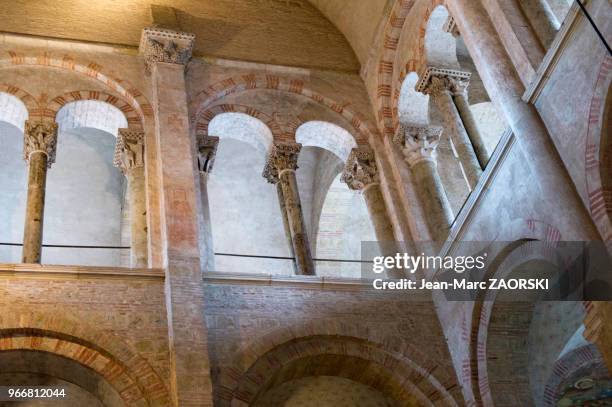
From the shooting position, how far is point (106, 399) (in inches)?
304

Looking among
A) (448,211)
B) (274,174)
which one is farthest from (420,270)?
→ (274,174)

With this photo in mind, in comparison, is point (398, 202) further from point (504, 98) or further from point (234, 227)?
point (234, 227)

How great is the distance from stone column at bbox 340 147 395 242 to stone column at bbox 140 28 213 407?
2430 mm

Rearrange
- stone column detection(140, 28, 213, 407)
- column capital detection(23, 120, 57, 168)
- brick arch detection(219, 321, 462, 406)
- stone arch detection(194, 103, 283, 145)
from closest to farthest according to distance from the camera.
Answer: stone column detection(140, 28, 213, 407) → brick arch detection(219, 321, 462, 406) → column capital detection(23, 120, 57, 168) → stone arch detection(194, 103, 283, 145)

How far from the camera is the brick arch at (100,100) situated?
1004 cm

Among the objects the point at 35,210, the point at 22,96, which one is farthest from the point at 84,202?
the point at 35,210

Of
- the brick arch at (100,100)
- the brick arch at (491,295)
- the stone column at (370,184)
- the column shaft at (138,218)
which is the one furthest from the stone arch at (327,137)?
the brick arch at (491,295)

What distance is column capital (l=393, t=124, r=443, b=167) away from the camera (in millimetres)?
10648

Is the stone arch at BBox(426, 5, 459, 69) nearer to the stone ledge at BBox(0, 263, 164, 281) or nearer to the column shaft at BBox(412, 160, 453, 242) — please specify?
the column shaft at BBox(412, 160, 453, 242)

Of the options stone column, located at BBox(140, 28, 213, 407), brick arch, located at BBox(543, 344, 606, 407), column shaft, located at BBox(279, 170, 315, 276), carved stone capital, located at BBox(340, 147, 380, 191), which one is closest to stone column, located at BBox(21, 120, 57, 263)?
stone column, located at BBox(140, 28, 213, 407)

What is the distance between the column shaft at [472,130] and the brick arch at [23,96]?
224 inches

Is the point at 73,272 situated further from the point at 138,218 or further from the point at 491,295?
the point at 491,295

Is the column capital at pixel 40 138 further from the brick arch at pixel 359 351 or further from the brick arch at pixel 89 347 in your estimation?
the brick arch at pixel 359 351

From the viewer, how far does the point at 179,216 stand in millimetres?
8617
